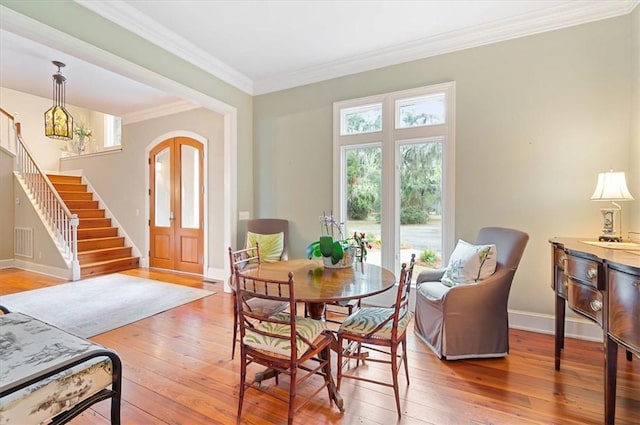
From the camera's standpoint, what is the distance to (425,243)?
3.51 meters

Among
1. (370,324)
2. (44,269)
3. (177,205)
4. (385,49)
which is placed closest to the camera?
(370,324)

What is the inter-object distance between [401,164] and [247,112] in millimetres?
2410

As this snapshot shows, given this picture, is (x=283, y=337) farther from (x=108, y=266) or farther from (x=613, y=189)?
(x=108, y=266)

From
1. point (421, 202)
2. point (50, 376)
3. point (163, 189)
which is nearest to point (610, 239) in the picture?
point (421, 202)

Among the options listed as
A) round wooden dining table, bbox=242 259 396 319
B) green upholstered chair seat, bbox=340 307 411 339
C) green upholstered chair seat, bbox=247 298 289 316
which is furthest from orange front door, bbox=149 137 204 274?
green upholstered chair seat, bbox=340 307 411 339

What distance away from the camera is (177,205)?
5531 millimetres

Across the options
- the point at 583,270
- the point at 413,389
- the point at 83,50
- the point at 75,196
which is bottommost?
the point at 413,389

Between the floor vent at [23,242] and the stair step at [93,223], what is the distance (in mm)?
761

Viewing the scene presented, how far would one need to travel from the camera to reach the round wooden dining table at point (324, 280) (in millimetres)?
1729

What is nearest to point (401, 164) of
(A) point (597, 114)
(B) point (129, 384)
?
(A) point (597, 114)

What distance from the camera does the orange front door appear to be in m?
5.32

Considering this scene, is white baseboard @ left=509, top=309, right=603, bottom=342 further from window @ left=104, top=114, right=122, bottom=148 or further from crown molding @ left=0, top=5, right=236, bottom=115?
window @ left=104, top=114, right=122, bottom=148

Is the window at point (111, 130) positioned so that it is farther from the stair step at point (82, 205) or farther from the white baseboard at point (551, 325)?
the white baseboard at point (551, 325)

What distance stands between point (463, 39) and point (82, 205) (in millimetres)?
7662
